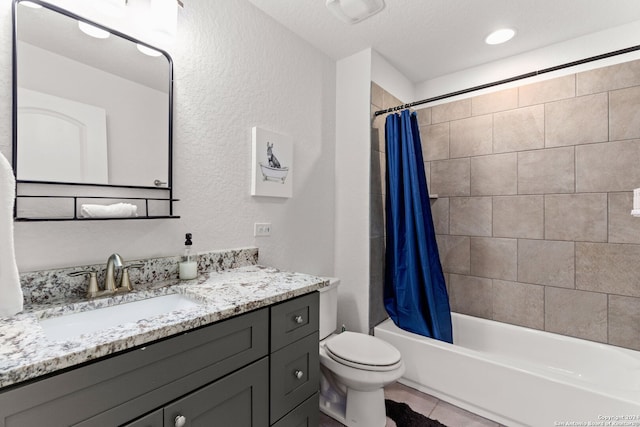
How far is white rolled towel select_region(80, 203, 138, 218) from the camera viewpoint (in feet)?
3.76

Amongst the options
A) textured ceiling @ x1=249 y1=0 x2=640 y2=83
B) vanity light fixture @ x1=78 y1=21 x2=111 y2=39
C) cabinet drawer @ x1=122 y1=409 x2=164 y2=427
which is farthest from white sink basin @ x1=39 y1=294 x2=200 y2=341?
textured ceiling @ x1=249 y1=0 x2=640 y2=83

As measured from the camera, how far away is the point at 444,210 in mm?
2727

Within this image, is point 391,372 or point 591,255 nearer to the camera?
point 391,372

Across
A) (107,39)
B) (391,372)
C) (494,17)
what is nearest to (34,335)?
(107,39)

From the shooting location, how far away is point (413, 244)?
222 centimetres

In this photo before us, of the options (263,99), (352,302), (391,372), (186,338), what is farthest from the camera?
(352,302)

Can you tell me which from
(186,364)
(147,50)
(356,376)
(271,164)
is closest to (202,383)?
(186,364)

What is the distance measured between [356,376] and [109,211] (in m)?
1.42

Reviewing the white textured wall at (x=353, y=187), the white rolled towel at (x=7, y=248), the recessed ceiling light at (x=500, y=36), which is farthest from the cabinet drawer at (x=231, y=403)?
the recessed ceiling light at (x=500, y=36)

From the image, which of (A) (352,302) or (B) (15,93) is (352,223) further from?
(B) (15,93)

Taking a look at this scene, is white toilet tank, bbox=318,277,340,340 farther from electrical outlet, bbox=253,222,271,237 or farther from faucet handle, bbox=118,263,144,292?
faucet handle, bbox=118,263,144,292

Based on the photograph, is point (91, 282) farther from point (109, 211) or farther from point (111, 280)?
point (109, 211)

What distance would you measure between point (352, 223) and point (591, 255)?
→ 5.45 feet

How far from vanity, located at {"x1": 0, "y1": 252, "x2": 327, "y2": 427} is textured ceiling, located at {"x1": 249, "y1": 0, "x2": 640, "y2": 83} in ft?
5.45
